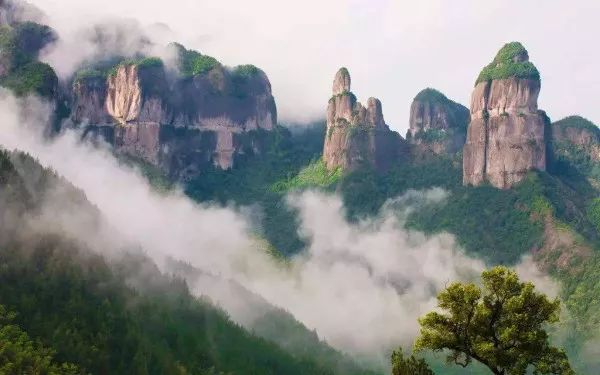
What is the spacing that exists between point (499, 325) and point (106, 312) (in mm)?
104135

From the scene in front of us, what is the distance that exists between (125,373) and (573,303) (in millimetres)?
103509

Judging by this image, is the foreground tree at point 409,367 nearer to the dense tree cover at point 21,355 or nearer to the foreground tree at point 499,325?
the foreground tree at point 499,325

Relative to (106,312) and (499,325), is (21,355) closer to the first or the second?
(106,312)

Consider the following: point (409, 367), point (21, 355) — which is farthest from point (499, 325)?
point (21, 355)

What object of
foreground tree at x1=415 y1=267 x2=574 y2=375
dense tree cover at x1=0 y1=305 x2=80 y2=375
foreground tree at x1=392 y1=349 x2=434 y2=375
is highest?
foreground tree at x1=415 y1=267 x2=574 y2=375

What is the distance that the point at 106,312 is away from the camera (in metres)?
128

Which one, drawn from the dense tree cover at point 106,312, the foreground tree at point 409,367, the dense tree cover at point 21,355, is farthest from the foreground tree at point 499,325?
the dense tree cover at point 106,312

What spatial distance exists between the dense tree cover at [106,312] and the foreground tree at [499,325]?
3295 inches

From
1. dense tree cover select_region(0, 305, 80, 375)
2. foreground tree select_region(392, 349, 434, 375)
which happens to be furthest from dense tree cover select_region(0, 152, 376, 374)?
foreground tree select_region(392, 349, 434, 375)

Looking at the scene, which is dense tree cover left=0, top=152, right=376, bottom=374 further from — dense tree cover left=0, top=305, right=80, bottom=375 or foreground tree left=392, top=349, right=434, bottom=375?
foreground tree left=392, top=349, right=434, bottom=375

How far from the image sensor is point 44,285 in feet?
406

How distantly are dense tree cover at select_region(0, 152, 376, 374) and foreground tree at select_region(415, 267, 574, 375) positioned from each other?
8369 centimetres

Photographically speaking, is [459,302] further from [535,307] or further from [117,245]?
[117,245]

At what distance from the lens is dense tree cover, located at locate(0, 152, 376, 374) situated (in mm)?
115812
